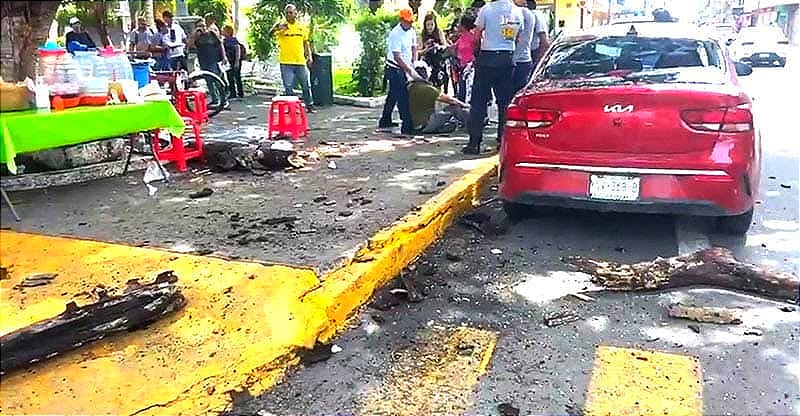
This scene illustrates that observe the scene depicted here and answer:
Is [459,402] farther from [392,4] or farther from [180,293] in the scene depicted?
[392,4]

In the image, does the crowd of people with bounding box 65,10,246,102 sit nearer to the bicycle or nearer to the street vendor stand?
the bicycle

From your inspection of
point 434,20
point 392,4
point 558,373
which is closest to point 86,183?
point 558,373

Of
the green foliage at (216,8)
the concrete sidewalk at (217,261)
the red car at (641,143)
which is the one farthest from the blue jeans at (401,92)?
the green foliage at (216,8)

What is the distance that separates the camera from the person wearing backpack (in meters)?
15.0

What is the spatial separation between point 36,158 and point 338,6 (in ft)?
34.8

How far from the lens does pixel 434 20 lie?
12.9 m

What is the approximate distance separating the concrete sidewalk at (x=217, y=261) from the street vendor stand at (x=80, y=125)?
47 cm

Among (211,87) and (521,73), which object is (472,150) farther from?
(211,87)

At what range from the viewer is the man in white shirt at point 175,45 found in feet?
48.9

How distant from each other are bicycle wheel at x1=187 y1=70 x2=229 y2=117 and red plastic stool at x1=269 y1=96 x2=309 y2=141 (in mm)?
945

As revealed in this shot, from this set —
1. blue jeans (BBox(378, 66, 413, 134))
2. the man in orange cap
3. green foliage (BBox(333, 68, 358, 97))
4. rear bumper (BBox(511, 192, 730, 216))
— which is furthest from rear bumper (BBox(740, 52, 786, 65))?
rear bumper (BBox(511, 192, 730, 216))

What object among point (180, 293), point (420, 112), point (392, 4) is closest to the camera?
point (180, 293)

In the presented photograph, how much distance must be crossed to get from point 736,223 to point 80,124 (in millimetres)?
4764

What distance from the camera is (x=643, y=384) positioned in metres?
3.50
